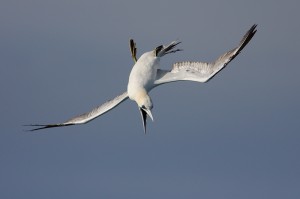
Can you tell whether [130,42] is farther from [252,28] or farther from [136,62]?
[252,28]

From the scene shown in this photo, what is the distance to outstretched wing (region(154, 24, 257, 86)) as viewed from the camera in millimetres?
81188

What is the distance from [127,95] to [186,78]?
3593 millimetres

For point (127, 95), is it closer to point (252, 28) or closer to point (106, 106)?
point (106, 106)

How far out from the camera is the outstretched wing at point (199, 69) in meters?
81.2

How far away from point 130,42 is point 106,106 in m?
5.44

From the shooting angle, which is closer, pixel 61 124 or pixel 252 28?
pixel 252 28

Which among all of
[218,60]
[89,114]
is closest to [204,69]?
[218,60]

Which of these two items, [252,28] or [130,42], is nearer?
[252,28]

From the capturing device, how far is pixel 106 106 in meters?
84.9

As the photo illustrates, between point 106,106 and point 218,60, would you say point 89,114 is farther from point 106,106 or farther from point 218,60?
point 218,60

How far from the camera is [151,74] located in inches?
3285

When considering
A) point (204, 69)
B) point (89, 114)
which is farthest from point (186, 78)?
point (89, 114)

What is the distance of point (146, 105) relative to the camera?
83625mm

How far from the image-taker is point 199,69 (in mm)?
83062
